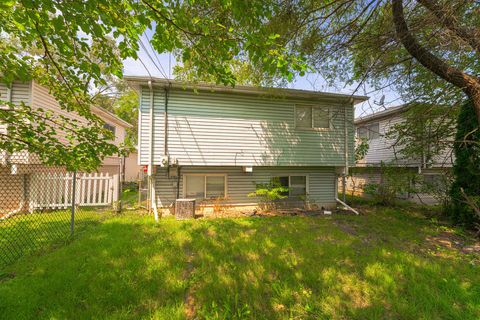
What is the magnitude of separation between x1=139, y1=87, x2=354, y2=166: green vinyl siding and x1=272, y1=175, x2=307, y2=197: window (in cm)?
97

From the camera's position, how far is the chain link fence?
5113 mm

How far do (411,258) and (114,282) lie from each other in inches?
206

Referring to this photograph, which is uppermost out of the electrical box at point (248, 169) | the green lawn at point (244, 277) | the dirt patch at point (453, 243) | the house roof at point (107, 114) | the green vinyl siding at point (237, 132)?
the house roof at point (107, 114)

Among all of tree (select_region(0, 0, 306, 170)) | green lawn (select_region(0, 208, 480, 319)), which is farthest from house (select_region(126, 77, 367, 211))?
tree (select_region(0, 0, 306, 170))

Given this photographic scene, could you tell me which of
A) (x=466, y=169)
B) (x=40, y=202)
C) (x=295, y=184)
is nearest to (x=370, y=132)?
(x=466, y=169)

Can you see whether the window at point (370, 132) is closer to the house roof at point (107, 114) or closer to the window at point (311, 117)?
the window at point (311, 117)

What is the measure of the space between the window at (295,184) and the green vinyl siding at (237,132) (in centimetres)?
97

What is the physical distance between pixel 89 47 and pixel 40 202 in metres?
6.94

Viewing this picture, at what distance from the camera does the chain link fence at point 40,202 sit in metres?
5.11

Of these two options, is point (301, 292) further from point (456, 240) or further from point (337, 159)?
point (337, 159)

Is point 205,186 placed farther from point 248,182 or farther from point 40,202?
point 40,202

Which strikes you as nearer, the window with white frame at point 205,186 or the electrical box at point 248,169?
the electrical box at point 248,169

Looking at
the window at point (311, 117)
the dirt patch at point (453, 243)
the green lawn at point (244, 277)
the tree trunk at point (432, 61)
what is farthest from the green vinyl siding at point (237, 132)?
the dirt patch at point (453, 243)

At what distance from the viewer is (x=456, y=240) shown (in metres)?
5.11
